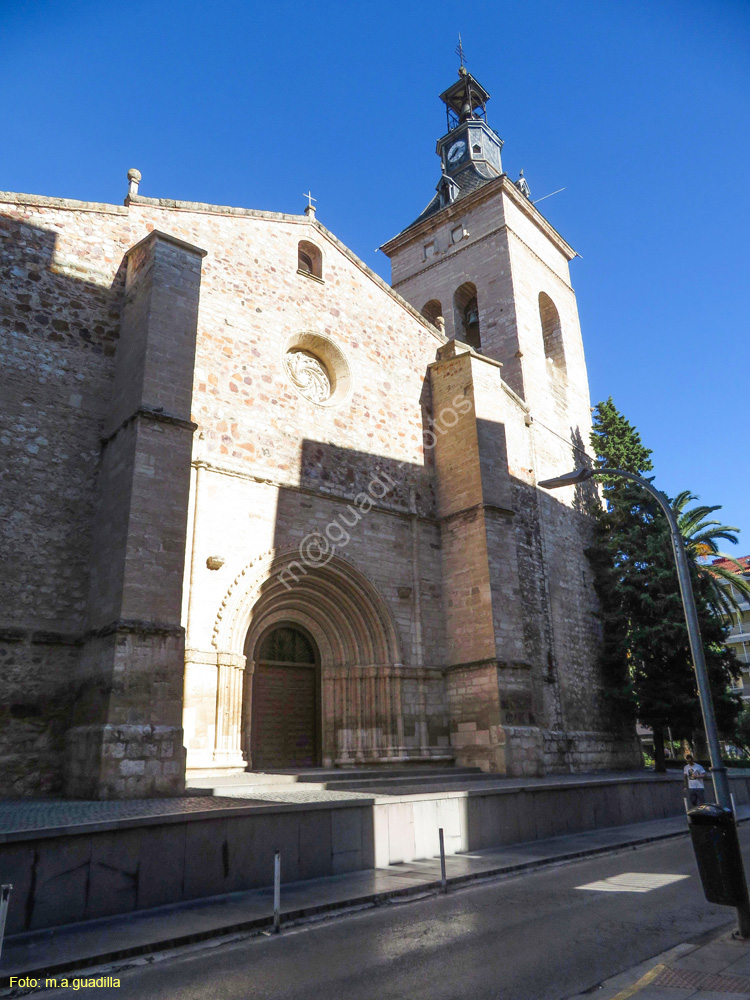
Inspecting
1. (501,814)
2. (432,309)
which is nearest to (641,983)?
(501,814)

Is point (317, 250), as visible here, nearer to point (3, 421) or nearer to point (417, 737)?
point (3, 421)

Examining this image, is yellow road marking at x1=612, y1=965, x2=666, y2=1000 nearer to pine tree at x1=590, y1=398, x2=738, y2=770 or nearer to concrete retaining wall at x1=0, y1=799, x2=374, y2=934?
concrete retaining wall at x1=0, y1=799, x2=374, y2=934

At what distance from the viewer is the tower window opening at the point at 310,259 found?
15.9 m

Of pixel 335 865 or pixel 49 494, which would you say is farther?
pixel 49 494

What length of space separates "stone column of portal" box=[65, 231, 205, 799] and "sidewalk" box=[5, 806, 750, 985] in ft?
8.90

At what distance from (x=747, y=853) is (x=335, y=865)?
556cm

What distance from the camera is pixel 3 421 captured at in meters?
10.7

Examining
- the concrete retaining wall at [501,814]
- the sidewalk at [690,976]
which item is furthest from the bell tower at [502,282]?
the sidewalk at [690,976]

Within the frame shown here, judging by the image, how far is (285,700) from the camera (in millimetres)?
13203

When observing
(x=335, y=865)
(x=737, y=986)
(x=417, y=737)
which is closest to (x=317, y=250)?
(x=417, y=737)

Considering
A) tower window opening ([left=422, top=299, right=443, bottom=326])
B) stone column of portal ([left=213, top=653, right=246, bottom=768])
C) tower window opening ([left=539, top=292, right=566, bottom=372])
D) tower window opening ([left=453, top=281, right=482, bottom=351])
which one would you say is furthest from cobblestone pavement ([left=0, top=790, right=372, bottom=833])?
tower window opening ([left=422, top=299, right=443, bottom=326])

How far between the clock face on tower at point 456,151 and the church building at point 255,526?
15397 mm

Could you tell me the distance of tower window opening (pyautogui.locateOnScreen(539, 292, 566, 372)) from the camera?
23.4 m

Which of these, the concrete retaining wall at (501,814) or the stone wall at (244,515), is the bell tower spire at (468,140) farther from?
the concrete retaining wall at (501,814)
